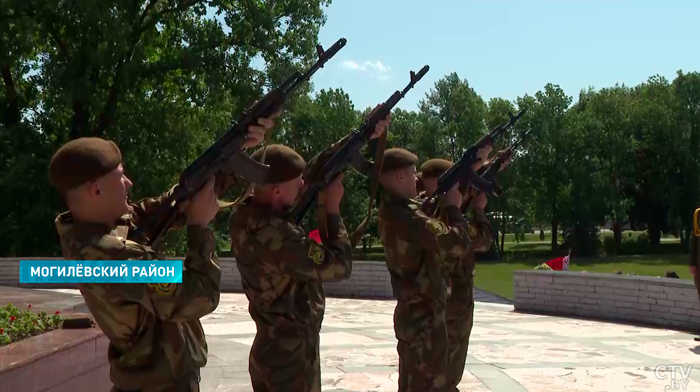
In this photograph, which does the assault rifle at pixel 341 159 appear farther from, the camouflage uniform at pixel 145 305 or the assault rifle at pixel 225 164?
the camouflage uniform at pixel 145 305

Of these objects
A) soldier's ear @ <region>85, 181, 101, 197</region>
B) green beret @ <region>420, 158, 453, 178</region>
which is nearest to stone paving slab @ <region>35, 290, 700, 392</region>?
green beret @ <region>420, 158, 453, 178</region>

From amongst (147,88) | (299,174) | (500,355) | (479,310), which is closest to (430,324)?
(299,174)

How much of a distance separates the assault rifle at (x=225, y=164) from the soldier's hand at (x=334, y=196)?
0.52m

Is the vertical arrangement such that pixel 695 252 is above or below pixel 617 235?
below

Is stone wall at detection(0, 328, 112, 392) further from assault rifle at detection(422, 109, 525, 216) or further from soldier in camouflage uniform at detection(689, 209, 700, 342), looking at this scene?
soldier in camouflage uniform at detection(689, 209, 700, 342)

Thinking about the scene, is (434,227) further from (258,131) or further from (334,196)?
(258,131)

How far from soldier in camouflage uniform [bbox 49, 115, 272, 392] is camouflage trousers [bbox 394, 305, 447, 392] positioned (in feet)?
6.36

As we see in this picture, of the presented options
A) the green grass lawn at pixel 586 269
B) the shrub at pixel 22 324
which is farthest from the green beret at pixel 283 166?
the green grass lawn at pixel 586 269

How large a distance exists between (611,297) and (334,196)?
8.57 metres

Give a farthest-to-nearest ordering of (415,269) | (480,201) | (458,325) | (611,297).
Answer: (611,297) → (480,201) → (458,325) → (415,269)

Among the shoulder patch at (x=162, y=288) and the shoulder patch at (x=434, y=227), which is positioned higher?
the shoulder patch at (x=434, y=227)

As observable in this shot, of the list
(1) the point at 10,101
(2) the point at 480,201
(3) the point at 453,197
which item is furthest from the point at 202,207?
(1) the point at 10,101

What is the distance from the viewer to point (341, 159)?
4141 millimetres

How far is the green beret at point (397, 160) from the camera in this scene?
4.73m
